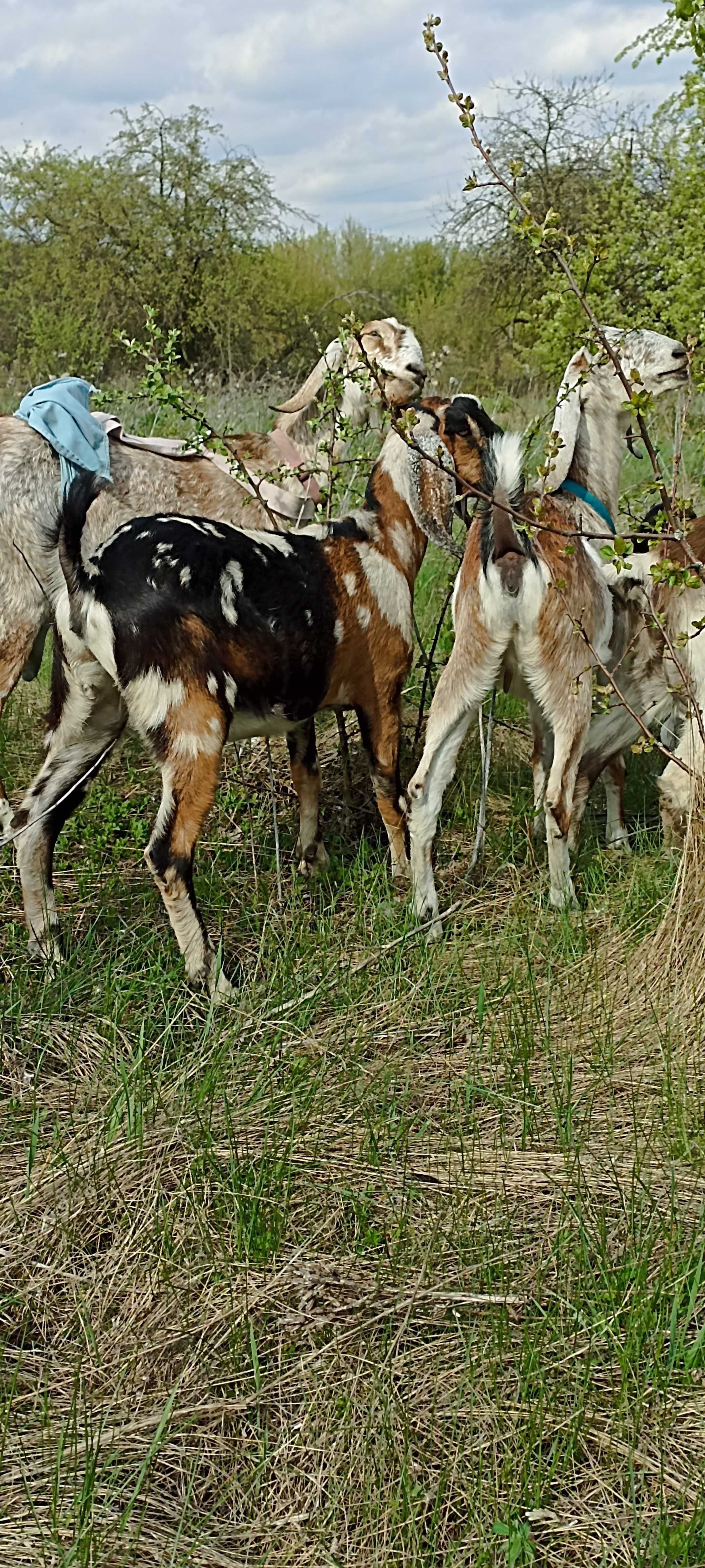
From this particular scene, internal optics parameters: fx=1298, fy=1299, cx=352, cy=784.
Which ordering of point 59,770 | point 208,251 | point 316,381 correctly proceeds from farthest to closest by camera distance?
point 208,251, point 316,381, point 59,770

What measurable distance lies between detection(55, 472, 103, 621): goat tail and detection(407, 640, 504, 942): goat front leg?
51.3 inches

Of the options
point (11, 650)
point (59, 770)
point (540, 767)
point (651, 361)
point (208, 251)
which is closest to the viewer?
point (59, 770)

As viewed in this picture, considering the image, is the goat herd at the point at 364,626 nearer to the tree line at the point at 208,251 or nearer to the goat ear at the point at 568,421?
the goat ear at the point at 568,421

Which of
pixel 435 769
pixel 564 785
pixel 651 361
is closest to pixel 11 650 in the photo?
pixel 435 769

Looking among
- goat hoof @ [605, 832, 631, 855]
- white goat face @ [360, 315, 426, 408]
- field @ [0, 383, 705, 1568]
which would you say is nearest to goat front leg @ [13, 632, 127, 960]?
field @ [0, 383, 705, 1568]

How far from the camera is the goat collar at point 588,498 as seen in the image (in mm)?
5234

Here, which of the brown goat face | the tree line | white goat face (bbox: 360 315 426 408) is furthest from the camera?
the tree line

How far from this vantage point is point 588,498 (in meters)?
5.25

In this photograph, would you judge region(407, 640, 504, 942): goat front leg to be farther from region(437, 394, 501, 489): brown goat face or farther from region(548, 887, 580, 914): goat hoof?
region(437, 394, 501, 489): brown goat face

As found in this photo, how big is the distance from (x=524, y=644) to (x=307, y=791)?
3.44 ft

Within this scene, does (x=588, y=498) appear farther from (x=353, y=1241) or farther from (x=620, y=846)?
(x=353, y=1241)

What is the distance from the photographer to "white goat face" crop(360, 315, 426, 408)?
579 centimetres

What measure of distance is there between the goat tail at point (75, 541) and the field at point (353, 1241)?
42.3 inches

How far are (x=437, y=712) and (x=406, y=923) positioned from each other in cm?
75
